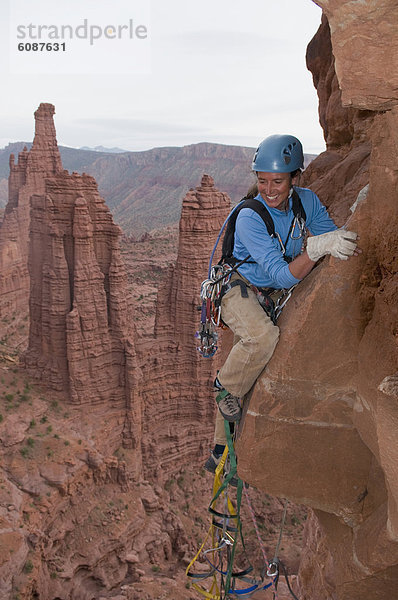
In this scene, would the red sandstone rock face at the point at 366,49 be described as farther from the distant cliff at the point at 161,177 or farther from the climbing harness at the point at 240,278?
the distant cliff at the point at 161,177

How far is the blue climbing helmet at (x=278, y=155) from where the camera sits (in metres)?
6.17

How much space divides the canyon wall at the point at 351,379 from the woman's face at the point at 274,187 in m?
0.88

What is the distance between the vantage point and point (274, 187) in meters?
6.35

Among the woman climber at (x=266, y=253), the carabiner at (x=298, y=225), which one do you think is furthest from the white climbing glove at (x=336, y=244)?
the carabiner at (x=298, y=225)

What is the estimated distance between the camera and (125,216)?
13462cm

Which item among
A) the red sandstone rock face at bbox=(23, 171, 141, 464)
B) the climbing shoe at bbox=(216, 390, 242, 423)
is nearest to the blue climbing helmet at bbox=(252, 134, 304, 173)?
the climbing shoe at bbox=(216, 390, 242, 423)

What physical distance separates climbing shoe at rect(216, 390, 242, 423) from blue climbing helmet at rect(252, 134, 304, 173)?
3.03 meters

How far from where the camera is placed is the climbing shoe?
281 inches

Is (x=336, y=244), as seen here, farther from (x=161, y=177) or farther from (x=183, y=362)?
(x=161, y=177)

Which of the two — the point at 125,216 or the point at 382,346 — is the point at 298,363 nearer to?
the point at 382,346

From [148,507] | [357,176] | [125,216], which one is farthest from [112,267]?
[125,216]

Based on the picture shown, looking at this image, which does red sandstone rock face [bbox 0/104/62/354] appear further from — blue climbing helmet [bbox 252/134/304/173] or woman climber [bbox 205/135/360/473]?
blue climbing helmet [bbox 252/134/304/173]

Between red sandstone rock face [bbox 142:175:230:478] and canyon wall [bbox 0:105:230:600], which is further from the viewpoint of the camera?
red sandstone rock face [bbox 142:175:230:478]

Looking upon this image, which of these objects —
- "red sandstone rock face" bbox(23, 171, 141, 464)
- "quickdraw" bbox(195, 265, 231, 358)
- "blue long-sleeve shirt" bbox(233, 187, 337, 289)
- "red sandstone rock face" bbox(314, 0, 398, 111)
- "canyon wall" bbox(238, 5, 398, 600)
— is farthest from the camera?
"red sandstone rock face" bbox(23, 171, 141, 464)
